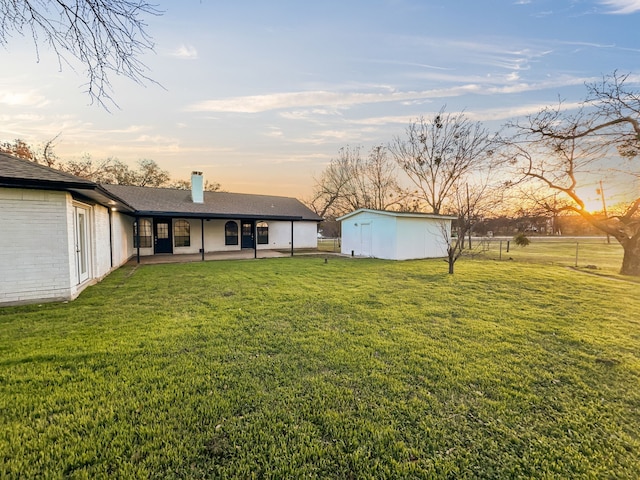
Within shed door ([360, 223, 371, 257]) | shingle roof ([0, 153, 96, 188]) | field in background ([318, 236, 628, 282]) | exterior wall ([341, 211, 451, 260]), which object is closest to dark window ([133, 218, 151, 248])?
shingle roof ([0, 153, 96, 188])

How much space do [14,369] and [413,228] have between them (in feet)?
50.3

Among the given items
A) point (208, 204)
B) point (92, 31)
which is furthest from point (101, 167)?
point (92, 31)

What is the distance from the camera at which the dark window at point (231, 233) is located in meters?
18.0

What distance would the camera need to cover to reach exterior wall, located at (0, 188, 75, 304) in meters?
5.43

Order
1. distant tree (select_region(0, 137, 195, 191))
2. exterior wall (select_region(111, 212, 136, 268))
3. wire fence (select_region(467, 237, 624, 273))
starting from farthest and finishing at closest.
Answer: distant tree (select_region(0, 137, 195, 191))
wire fence (select_region(467, 237, 624, 273))
exterior wall (select_region(111, 212, 136, 268))

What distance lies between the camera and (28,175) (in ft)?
17.4

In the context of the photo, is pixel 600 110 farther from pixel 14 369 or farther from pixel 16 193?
pixel 16 193

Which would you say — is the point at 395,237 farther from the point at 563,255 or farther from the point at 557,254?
the point at 557,254

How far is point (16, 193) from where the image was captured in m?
5.42

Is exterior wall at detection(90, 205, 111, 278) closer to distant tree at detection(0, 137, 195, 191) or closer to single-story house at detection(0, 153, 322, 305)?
single-story house at detection(0, 153, 322, 305)

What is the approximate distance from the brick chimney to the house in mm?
9489

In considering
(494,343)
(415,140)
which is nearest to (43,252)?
(494,343)

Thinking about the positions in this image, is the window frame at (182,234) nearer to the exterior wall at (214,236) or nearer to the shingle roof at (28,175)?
the exterior wall at (214,236)

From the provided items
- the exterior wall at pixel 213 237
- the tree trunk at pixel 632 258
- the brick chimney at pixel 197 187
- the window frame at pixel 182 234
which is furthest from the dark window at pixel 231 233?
the tree trunk at pixel 632 258
